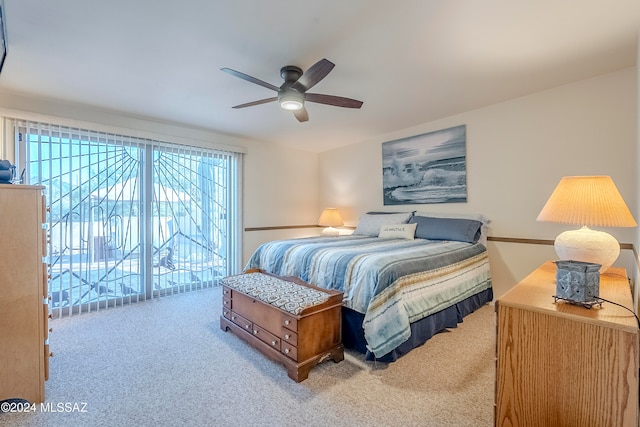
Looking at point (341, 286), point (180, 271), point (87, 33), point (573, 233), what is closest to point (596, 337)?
point (573, 233)

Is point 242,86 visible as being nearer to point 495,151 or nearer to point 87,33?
point 87,33

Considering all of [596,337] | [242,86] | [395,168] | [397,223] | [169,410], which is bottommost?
[169,410]

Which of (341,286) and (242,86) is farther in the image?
(242,86)

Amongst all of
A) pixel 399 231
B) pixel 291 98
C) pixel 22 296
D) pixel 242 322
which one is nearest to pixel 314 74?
pixel 291 98

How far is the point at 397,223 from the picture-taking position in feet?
12.3

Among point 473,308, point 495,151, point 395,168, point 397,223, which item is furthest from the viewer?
point 395,168

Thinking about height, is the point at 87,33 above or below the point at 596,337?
above

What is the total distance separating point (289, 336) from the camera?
6.22 feet

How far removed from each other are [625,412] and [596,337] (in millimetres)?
244

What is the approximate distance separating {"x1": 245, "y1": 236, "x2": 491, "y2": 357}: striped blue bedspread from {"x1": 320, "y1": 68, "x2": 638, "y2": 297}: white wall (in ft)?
1.52

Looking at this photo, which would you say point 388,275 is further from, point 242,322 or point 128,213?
point 128,213

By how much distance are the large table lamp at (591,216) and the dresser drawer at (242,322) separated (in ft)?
6.92

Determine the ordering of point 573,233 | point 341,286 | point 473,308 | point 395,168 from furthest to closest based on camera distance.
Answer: point 395,168, point 473,308, point 341,286, point 573,233

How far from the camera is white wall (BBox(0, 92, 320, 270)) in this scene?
2927 mm
